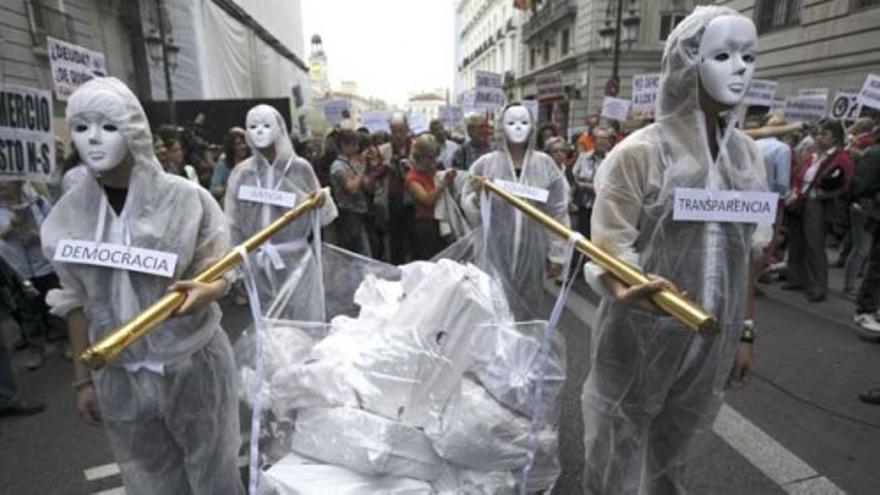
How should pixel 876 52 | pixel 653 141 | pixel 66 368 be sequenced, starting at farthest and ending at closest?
pixel 876 52 → pixel 66 368 → pixel 653 141

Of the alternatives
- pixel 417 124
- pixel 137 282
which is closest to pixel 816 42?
pixel 417 124

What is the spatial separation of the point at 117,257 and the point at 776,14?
16023 millimetres

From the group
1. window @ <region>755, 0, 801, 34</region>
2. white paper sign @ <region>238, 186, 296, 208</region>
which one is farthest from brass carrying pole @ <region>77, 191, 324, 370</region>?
window @ <region>755, 0, 801, 34</region>

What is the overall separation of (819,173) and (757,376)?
3136mm

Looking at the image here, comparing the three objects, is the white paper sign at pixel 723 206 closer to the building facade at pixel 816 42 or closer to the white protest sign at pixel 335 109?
the white protest sign at pixel 335 109

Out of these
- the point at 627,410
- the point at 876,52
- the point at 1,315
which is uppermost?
the point at 876,52

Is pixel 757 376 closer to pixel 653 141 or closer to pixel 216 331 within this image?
pixel 653 141

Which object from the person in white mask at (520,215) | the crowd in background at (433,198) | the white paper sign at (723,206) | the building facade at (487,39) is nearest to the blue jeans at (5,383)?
the crowd in background at (433,198)

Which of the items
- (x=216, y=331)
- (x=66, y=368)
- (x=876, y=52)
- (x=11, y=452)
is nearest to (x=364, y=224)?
(x=66, y=368)

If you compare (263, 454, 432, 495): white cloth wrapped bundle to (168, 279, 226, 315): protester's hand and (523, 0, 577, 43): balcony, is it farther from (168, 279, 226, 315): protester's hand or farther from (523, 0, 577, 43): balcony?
(523, 0, 577, 43): balcony

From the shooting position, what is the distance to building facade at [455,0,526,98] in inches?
1695

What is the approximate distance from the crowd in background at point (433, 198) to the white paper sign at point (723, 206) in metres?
2.40

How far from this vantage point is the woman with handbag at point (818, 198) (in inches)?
229

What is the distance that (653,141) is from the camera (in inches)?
69.6
